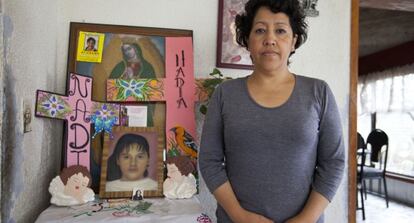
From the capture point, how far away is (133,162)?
4.33ft

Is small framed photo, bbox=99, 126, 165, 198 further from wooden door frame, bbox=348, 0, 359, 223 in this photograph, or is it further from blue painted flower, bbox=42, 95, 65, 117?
wooden door frame, bbox=348, 0, 359, 223

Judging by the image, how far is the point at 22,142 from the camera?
98 centimetres

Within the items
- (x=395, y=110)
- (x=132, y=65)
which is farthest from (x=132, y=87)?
(x=395, y=110)

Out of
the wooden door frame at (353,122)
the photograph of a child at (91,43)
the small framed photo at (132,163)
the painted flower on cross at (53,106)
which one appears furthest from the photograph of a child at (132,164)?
the wooden door frame at (353,122)

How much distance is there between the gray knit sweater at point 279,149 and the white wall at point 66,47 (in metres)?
0.59

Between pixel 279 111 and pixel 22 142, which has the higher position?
pixel 279 111

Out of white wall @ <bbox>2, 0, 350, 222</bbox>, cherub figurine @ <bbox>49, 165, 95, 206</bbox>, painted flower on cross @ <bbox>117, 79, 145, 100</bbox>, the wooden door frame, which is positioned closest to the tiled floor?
the wooden door frame

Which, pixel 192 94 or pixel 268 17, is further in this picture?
pixel 192 94

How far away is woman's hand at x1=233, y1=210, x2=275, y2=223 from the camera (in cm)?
87

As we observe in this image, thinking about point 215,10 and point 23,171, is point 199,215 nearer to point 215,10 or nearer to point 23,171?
point 23,171

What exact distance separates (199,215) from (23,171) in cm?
58

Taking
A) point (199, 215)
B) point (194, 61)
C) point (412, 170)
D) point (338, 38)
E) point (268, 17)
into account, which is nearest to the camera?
point (268, 17)

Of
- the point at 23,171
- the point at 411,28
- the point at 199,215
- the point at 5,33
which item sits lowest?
the point at 199,215

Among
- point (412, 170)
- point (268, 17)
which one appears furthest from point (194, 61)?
point (412, 170)
